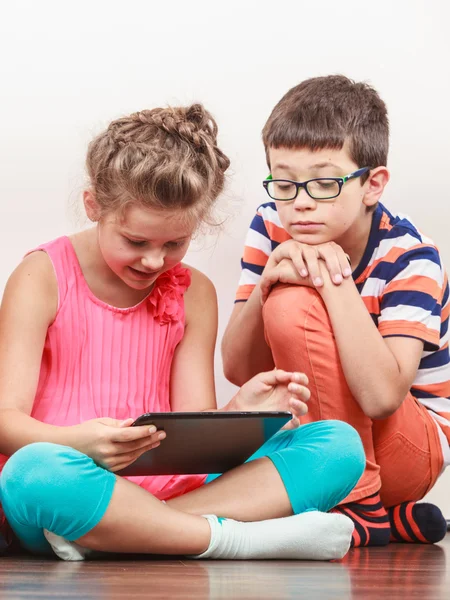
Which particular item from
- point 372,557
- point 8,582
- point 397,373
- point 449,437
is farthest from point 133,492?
point 449,437

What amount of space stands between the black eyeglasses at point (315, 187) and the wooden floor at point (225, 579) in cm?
57

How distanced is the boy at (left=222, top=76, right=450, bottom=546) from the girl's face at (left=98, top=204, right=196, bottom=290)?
210mm

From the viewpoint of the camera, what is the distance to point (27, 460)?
114 centimetres

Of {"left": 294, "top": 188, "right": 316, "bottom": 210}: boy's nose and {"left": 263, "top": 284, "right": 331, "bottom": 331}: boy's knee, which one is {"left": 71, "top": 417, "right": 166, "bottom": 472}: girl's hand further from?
{"left": 294, "top": 188, "right": 316, "bottom": 210}: boy's nose

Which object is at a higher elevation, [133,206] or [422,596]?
[133,206]

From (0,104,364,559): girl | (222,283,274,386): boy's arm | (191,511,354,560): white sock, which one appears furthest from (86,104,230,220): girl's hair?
(191,511,354,560): white sock

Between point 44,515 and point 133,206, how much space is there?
1.50 feet

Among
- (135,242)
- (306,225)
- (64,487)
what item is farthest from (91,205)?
(64,487)

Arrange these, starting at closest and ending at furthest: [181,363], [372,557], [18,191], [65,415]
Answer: [372,557] → [65,415] → [181,363] → [18,191]

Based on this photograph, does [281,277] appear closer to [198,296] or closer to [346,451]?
[198,296]

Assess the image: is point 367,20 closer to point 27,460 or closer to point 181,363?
point 181,363

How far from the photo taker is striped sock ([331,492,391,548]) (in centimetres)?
143

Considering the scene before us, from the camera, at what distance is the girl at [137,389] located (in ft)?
3.80

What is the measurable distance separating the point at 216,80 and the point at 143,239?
0.72 meters
